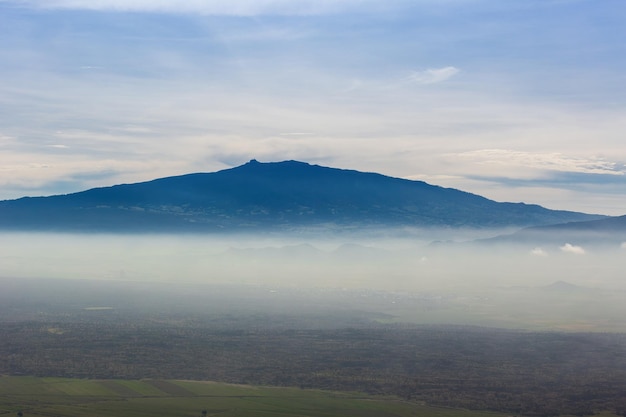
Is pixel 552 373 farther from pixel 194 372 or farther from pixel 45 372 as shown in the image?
pixel 45 372

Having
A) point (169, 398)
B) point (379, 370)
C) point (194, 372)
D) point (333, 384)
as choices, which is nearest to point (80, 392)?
point (169, 398)

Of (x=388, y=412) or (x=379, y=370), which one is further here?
(x=379, y=370)

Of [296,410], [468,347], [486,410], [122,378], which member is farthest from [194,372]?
[468,347]

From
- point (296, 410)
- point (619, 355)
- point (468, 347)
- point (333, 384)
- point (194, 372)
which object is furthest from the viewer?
point (468, 347)

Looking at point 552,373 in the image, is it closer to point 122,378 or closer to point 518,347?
point 518,347

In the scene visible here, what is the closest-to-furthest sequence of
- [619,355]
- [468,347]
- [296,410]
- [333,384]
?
[296,410]
[333,384]
[619,355]
[468,347]

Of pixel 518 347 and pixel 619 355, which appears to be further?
pixel 518 347
